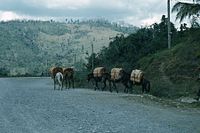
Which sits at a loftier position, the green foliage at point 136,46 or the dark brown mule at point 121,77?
the green foliage at point 136,46

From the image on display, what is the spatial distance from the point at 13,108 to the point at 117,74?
59.5 ft

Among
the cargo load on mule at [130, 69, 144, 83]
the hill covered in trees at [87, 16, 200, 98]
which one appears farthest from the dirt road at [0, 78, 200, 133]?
the cargo load on mule at [130, 69, 144, 83]

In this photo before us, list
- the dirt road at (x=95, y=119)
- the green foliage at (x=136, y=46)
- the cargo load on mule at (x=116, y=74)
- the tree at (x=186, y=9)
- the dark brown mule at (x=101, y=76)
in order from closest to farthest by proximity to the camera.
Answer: the dirt road at (x=95, y=119) < the tree at (x=186, y=9) < the cargo load on mule at (x=116, y=74) < the dark brown mule at (x=101, y=76) < the green foliage at (x=136, y=46)

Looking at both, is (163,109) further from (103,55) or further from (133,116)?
(103,55)

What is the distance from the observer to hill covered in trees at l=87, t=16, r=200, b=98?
129ft

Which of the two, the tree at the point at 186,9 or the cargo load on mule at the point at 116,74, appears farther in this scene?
the cargo load on mule at the point at 116,74

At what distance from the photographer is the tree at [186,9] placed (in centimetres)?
3684

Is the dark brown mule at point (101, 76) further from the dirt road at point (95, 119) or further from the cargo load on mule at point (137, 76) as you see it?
the dirt road at point (95, 119)

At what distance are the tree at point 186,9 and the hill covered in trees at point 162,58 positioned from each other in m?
4.26

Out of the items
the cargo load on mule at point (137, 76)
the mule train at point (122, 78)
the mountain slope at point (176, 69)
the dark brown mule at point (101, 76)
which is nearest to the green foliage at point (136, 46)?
the mountain slope at point (176, 69)

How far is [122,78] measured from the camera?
41969 millimetres

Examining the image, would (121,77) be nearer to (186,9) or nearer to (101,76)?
(101,76)

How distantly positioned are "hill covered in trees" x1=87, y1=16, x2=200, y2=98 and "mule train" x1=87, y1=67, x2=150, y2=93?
1.01 metres

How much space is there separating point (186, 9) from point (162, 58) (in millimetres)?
12071
